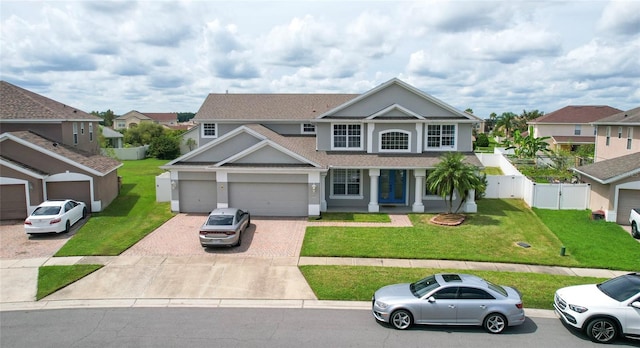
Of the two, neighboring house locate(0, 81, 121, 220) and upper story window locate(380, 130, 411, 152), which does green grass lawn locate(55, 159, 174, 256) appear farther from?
upper story window locate(380, 130, 411, 152)

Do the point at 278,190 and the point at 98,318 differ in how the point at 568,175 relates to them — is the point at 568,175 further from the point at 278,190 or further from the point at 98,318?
the point at 98,318

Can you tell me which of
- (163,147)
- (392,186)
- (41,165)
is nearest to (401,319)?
(392,186)

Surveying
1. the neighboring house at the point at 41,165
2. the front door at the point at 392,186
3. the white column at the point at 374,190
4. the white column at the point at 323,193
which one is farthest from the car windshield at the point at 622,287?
the neighboring house at the point at 41,165

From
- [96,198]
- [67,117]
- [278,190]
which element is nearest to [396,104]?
[278,190]

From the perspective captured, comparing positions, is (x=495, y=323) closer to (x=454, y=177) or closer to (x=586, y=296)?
(x=586, y=296)

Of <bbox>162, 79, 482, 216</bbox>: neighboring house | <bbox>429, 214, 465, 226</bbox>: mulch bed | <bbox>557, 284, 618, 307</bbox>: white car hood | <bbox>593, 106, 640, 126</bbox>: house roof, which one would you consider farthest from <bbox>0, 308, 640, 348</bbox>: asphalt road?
<bbox>593, 106, 640, 126</bbox>: house roof
